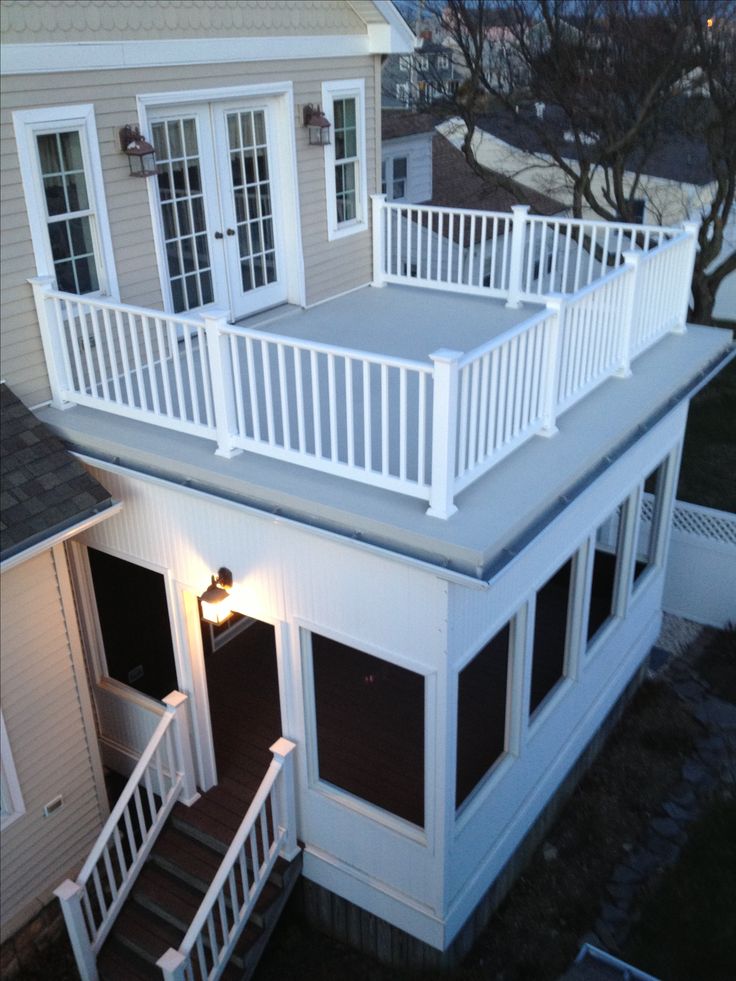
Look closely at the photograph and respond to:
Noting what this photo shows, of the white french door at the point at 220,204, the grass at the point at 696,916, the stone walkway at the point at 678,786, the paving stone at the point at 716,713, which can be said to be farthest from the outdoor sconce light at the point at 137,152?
the paving stone at the point at 716,713

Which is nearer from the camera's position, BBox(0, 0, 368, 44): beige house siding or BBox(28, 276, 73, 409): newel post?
BBox(0, 0, 368, 44): beige house siding

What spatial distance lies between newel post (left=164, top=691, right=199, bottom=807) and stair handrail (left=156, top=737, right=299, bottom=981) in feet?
2.00

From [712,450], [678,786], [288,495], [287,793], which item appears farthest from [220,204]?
[712,450]

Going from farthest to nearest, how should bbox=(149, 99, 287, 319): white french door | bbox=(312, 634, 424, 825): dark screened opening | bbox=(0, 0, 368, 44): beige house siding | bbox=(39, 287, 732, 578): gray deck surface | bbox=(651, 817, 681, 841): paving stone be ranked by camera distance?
bbox=(651, 817, 681, 841): paving stone < bbox=(149, 99, 287, 319): white french door < bbox=(312, 634, 424, 825): dark screened opening < bbox=(0, 0, 368, 44): beige house siding < bbox=(39, 287, 732, 578): gray deck surface

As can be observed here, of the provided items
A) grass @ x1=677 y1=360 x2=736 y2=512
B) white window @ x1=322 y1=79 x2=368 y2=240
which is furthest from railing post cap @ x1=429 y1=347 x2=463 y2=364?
grass @ x1=677 y1=360 x2=736 y2=512

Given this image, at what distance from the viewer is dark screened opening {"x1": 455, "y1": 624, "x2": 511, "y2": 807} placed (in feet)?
21.3

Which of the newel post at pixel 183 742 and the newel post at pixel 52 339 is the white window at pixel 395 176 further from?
the newel post at pixel 183 742

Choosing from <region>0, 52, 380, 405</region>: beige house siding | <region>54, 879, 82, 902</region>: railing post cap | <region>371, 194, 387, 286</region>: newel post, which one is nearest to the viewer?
<region>54, 879, 82, 902</region>: railing post cap

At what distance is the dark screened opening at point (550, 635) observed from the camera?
7471 millimetres

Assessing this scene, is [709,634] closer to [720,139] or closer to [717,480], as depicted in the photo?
[717,480]

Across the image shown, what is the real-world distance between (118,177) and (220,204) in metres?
1.29

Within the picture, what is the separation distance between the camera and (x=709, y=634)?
34.3 feet

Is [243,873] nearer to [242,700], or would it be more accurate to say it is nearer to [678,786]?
[242,700]

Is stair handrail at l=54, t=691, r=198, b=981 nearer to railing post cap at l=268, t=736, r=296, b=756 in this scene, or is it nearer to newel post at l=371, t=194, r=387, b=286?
railing post cap at l=268, t=736, r=296, b=756
